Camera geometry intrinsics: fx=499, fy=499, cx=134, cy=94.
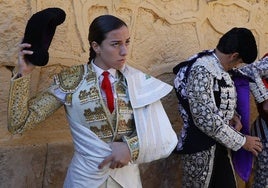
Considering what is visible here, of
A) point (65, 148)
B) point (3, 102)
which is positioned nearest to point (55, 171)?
point (65, 148)

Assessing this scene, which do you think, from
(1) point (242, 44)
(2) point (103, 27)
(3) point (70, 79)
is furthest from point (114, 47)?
(1) point (242, 44)

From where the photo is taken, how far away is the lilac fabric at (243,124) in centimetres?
311

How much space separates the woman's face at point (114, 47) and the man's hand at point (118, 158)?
0.37 meters

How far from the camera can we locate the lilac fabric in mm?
3107

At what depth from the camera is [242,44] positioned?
112 inches

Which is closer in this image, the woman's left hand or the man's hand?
→ the man's hand

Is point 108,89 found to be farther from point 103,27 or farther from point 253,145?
point 253,145

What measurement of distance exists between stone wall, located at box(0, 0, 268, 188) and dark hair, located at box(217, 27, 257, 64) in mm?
591

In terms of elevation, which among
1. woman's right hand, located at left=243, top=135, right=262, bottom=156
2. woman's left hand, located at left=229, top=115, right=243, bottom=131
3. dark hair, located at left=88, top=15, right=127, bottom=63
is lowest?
woman's right hand, located at left=243, top=135, right=262, bottom=156

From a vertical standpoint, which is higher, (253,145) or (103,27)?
(103,27)

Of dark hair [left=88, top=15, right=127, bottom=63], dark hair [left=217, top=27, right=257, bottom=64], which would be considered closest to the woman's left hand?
dark hair [left=217, top=27, right=257, bottom=64]

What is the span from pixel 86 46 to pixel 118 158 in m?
0.93

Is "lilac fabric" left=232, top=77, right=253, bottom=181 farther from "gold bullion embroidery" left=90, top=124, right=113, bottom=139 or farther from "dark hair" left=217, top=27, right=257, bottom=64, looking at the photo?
"gold bullion embroidery" left=90, top=124, right=113, bottom=139

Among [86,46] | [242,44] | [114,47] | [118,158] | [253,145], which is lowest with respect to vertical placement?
[253,145]
